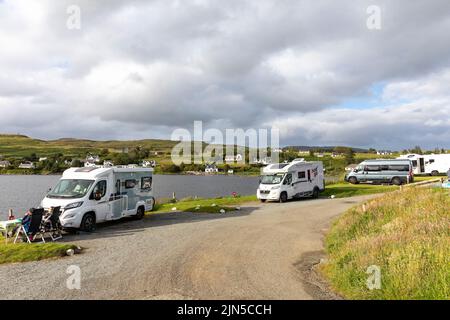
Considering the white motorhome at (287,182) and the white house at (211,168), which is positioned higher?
the white motorhome at (287,182)

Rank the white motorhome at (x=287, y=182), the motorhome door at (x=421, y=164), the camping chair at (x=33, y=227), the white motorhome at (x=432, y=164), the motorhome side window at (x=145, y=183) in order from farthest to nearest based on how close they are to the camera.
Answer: the motorhome door at (x=421, y=164), the white motorhome at (x=432, y=164), the white motorhome at (x=287, y=182), the motorhome side window at (x=145, y=183), the camping chair at (x=33, y=227)

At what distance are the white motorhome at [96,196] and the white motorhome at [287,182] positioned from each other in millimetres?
9857

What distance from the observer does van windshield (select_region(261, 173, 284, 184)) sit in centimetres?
2688

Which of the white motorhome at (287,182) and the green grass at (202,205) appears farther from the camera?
the white motorhome at (287,182)

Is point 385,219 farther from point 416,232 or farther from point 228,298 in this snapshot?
point 228,298

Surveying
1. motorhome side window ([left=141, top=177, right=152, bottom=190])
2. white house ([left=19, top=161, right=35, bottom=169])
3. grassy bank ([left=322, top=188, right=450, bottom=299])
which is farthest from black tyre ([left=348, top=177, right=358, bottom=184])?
white house ([left=19, top=161, right=35, bottom=169])

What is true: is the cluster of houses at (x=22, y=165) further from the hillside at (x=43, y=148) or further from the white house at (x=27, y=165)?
the hillside at (x=43, y=148)

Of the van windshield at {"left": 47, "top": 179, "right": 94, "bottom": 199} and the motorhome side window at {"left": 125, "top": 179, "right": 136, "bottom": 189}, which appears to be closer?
the van windshield at {"left": 47, "top": 179, "right": 94, "bottom": 199}

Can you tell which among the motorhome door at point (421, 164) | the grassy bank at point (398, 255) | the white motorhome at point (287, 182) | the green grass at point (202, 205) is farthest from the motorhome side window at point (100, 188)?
the motorhome door at point (421, 164)

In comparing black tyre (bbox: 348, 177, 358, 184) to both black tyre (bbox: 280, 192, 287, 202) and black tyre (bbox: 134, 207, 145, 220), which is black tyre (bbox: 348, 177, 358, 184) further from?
black tyre (bbox: 134, 207, 145, 220)

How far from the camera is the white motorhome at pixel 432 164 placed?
146ft

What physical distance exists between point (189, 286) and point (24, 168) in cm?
13278

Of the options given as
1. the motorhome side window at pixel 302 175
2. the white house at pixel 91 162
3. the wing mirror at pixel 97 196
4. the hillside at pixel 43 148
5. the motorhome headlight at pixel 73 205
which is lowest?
the motorhome headlight at pixel 73 205

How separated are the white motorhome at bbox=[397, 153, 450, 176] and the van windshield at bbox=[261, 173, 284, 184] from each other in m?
23.6
